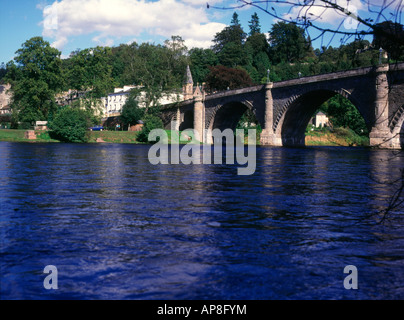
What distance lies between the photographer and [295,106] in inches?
2724

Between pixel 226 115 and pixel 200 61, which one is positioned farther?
pixel 200 61

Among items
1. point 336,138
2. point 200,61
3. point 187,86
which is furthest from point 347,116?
point 200,61

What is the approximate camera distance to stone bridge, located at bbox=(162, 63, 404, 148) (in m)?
51.1

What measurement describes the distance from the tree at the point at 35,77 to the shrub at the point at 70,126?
8777mm

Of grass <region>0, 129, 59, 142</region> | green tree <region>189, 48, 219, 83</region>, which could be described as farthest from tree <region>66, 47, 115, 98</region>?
green tree <region>189, 48, 219, 83</region>

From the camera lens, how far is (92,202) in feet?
46.0

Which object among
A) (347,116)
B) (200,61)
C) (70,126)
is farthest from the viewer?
(200,61)

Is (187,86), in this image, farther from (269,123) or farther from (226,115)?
(269,123)

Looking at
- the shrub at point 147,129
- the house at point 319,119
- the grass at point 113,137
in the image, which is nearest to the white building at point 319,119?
A: the house at point 319,119

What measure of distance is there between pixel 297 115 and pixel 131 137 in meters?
28.9

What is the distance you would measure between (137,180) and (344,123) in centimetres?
7560

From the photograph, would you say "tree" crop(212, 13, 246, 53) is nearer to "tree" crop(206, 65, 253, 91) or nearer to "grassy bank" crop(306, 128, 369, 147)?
"tree" crop(206, 65, 253, 91)
